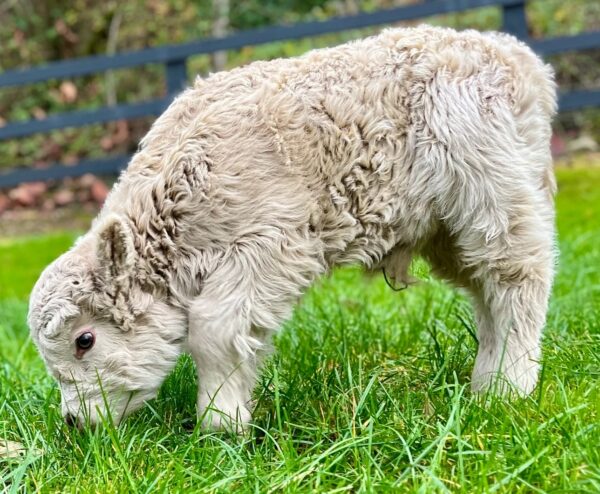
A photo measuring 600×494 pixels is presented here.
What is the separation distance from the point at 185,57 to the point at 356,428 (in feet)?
23.4

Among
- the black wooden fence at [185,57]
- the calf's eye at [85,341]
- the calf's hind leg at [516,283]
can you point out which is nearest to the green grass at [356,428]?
the calf's hind leg at [516,283]

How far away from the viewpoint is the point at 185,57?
363 inches

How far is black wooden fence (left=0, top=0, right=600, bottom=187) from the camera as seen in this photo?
307 inches

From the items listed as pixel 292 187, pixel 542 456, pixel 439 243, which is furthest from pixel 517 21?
pixel 542 456

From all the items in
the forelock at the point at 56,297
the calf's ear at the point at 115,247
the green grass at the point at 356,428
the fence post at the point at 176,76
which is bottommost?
the fence post at the point at 176,76

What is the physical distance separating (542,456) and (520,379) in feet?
2.08

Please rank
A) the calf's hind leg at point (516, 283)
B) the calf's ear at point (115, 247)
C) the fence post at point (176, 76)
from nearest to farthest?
1. the calf's ear at point (115, 247)
2. the calf's hind leg at point (516, 283)
3. the fence post at point (176, 76)

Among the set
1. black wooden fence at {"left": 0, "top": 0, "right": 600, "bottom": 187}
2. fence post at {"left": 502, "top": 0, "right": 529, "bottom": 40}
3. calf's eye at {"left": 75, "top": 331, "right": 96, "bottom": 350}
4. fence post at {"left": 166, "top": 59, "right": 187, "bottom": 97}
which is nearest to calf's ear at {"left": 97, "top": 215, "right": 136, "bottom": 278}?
calf's eye at {"left": 75, "top": 331, "right": 96, "bottom": 350}

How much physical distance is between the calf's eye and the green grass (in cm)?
29

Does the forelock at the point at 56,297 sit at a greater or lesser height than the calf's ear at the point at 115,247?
lesser

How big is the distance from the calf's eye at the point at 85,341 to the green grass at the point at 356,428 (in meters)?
0.29

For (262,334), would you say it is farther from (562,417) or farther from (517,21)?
(517,21)

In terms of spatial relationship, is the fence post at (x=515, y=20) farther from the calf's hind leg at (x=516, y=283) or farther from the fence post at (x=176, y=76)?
the calf's hind leg at (x=516, y=283)

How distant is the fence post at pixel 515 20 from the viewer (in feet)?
25.6
